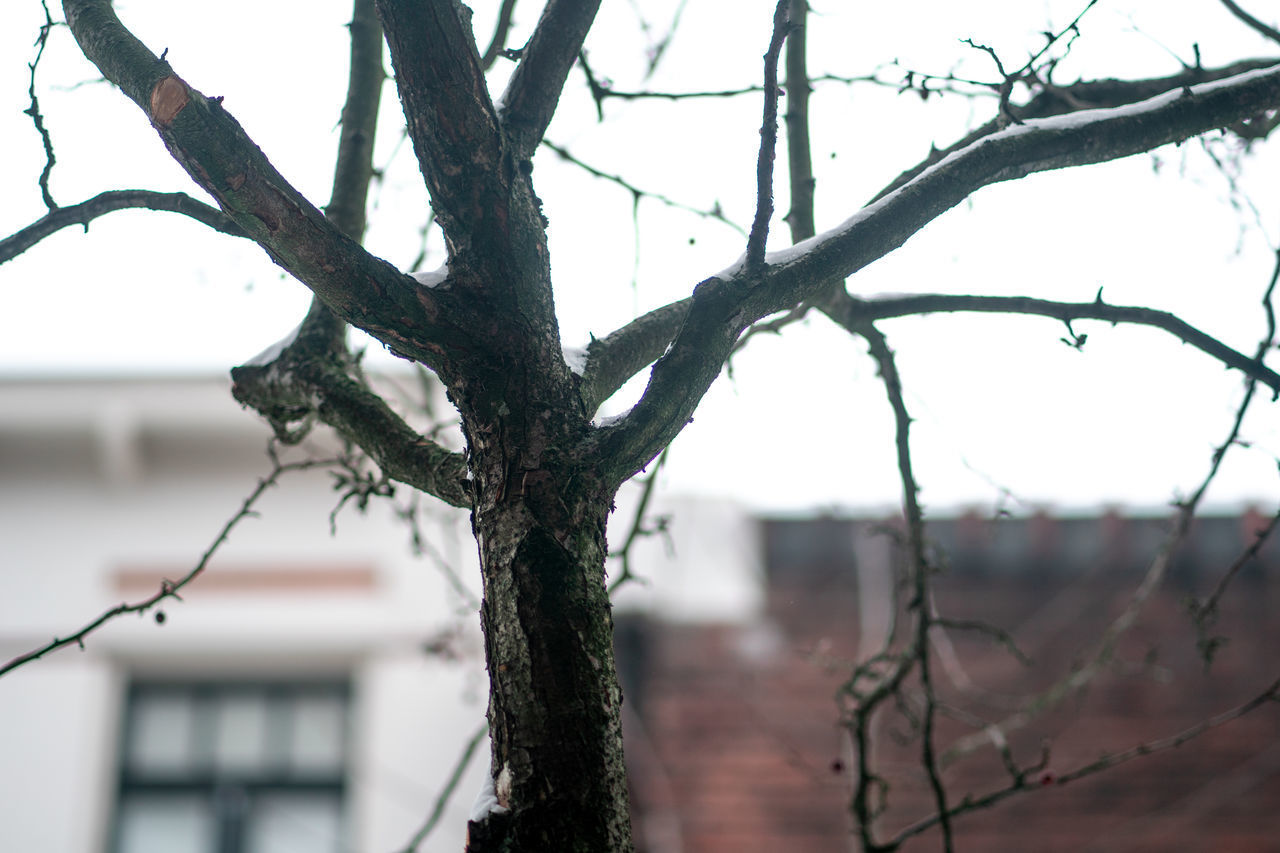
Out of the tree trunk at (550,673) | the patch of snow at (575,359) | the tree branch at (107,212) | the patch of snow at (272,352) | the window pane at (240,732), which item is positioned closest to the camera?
the tree trunk at (550,673)

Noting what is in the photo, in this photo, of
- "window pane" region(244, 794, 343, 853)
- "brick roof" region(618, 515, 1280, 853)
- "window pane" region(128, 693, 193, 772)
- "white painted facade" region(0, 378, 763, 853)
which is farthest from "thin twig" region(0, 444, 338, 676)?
"window pane" region(128, 693, 193, 772)

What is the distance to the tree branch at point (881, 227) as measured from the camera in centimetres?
132

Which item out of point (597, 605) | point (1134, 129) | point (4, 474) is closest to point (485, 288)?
point (597, 605)

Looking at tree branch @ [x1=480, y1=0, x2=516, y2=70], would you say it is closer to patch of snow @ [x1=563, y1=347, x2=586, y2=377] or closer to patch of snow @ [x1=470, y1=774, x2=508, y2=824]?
patch of snow @ [x1=563, y1=347, x2=586, y2=377]

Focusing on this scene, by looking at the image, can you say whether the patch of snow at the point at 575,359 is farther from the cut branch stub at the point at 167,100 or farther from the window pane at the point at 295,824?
the window pane at the point at 295,824

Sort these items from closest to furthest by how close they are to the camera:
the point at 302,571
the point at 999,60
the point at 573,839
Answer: the point at 573,839 → the point at 999,60 → the point at 302,571

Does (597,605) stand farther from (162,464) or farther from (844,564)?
(162,464)

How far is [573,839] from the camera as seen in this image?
1.13 metres

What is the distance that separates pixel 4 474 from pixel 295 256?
6066mm

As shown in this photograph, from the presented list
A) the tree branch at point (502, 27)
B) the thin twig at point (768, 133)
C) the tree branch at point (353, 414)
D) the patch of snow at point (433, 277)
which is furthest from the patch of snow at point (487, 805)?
the tree branch at point (502, 27)

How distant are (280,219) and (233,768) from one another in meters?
5.34

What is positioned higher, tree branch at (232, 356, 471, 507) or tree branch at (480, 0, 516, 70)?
tree branch at (480, 0, 516, 70)

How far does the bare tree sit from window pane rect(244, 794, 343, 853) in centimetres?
460

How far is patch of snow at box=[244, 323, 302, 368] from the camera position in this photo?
179 cm
